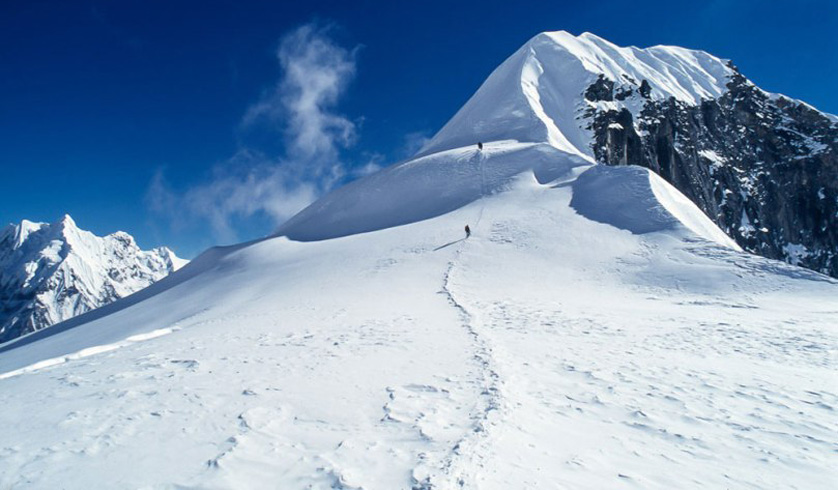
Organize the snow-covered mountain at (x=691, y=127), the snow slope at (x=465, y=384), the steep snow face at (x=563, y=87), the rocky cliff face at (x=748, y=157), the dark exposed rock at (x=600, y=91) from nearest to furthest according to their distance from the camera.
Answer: the snow slope at (x=465, y=384) < the steep snow face at (x=563, y=87) < the snow-covered mountain at (x=691, y=127) < the dark exposed rock at (x=600, y=91) < the rocky cliff face at (x=748, y=157)

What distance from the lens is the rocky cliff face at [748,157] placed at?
83831 mm

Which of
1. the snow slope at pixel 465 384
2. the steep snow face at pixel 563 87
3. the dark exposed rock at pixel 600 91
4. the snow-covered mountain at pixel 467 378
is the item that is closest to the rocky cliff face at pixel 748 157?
the dark exposed rock at pixel 600 91

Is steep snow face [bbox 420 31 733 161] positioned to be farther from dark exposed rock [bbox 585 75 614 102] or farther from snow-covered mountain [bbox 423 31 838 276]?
dark exposed rock [bbox 585 75 614 102]

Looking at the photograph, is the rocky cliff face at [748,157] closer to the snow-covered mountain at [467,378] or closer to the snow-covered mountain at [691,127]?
the snow-covered mountain at [691,127]

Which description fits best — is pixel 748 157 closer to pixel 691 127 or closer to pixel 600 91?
pixel 691 127

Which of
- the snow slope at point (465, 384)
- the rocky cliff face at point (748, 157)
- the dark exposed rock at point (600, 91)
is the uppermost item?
the dark exposed rock at point (600, 91)

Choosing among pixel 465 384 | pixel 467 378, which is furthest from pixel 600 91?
pixel 465 384

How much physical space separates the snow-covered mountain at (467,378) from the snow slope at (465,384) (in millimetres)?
43

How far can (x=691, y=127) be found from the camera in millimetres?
94875

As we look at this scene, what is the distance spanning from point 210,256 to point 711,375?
36.7 m

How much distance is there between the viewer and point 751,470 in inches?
203

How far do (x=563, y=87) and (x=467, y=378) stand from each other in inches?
3389

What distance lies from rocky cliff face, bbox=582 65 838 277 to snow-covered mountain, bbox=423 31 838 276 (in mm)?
271

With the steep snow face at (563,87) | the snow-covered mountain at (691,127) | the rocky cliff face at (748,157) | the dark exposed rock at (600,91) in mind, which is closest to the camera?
the steep snow face at (563,87)
